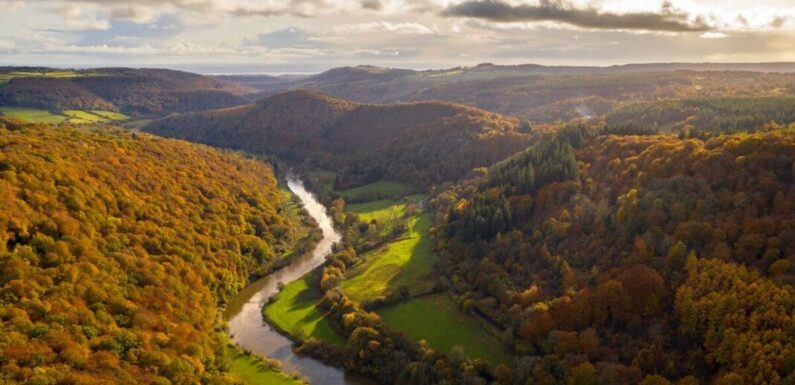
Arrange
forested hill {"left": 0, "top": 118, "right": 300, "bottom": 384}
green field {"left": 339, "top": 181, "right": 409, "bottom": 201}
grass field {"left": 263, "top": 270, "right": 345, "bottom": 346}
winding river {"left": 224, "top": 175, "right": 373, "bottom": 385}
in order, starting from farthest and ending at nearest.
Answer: green field {"left": 339, "top": 181, "right": 409, "bottom": 201} → grass field {"left": 263, "top": 270, "right": 345, "bottom": 346} → winding river {"left": 224, "top": 175, "right": 373, "bottom": 385} → forested hill {"left": 0, "top": 118, "right": 300, "bottom": 384}

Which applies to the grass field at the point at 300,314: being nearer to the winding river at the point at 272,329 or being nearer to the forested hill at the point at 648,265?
the winding river at the point at 272,329

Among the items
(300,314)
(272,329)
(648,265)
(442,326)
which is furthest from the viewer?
(300,314)

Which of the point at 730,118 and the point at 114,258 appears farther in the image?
the point at 730,118

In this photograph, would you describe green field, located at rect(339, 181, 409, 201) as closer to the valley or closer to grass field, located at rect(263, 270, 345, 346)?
the valley

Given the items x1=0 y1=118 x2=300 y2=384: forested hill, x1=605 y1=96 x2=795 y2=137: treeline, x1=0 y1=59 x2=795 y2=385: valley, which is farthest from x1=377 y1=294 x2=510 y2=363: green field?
x1=605 y1=96 x2=795 y2=137: treeline

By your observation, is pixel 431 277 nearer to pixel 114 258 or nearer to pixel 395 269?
pixel 395 269

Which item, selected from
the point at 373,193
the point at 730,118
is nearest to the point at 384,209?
the point at 373,193

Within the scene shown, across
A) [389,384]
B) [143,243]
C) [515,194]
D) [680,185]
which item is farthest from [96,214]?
[680,185]
